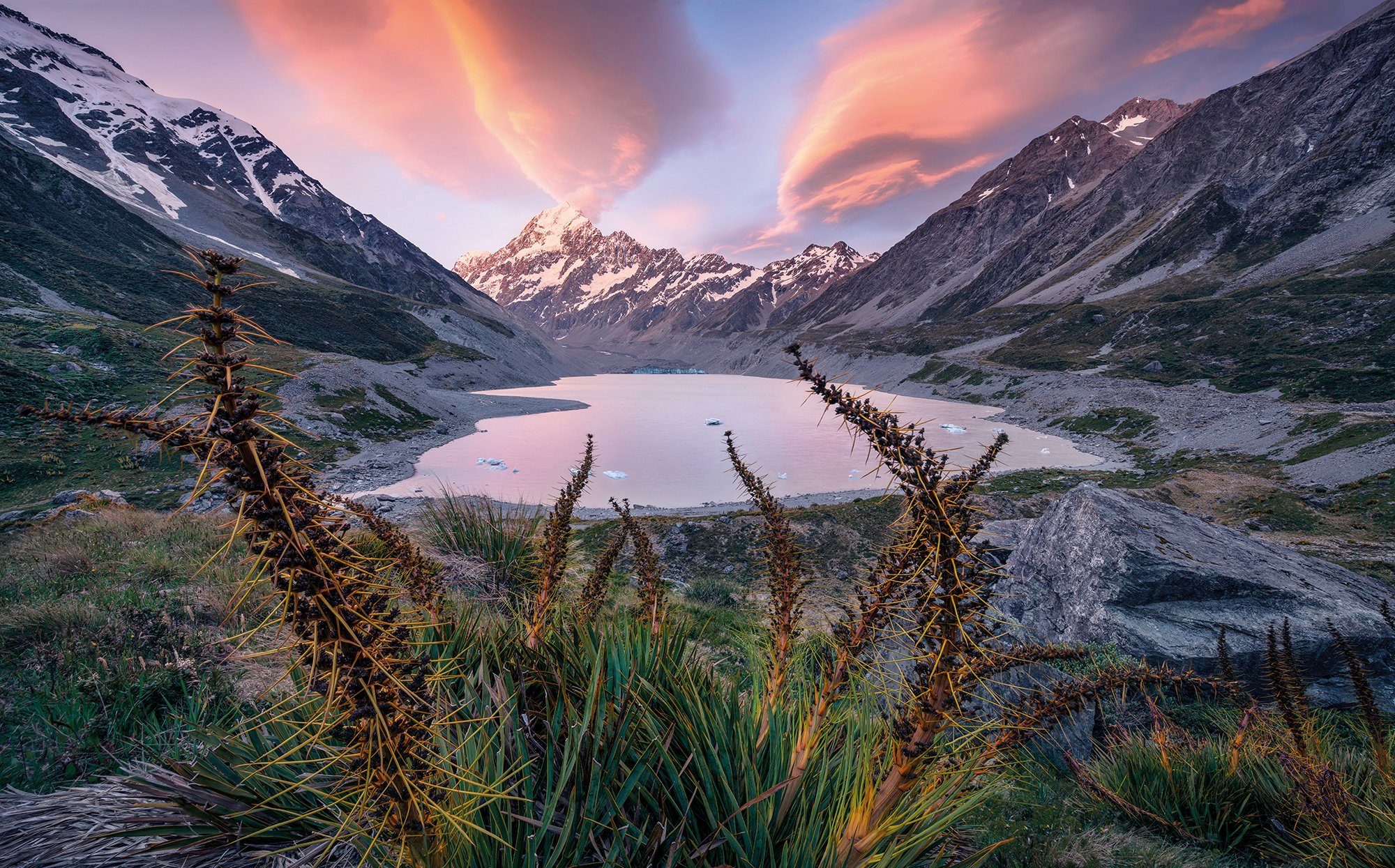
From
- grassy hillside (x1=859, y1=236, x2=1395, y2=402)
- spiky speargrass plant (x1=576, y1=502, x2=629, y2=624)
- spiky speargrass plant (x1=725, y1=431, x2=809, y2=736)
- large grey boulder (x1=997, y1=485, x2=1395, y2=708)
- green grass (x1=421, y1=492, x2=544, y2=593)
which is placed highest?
grassy hillside (x1=859, y1=236, x2=1395, y2=402)

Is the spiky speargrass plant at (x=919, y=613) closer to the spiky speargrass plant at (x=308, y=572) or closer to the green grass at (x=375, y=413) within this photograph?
the spiky speargrass plant at (x=308, y=572)

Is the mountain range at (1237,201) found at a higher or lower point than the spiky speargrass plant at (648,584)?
higher

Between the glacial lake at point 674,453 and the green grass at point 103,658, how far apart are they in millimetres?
6188

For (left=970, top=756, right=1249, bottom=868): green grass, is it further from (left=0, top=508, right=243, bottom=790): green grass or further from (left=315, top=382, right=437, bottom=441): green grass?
(left=315, top=382, right=437, bottom=441): green grass

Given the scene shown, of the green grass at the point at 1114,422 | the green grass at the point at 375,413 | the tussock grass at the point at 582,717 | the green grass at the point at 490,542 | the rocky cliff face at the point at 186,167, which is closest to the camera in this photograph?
the tussock grass at the point at 582,717

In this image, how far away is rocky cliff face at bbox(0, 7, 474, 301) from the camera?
11238cm

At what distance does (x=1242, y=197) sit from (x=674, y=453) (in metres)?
143

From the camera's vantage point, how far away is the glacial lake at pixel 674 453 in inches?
1098

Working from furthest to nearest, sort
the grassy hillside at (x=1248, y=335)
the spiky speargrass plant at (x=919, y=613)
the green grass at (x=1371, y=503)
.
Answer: the grassy hillside at (x=1248, y=335) < the green grass at (x=1371, y=503) < the spiky speargrass plant at (x=919, y=613)

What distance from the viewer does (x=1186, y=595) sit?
7.46 meters

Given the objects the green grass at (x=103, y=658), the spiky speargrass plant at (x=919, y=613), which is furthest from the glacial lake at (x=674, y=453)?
the spiky speargrass plant at (x=919, y=613)

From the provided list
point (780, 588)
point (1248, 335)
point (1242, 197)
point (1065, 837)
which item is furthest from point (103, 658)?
point (1242, 197)

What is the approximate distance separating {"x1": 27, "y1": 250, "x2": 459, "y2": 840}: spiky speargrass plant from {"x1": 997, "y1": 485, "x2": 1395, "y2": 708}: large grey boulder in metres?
6.73

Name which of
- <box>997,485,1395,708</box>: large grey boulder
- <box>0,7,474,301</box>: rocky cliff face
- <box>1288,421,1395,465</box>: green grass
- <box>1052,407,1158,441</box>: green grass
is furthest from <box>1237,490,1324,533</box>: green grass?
<box>0,7,474,301</box>: rocky cliff face
